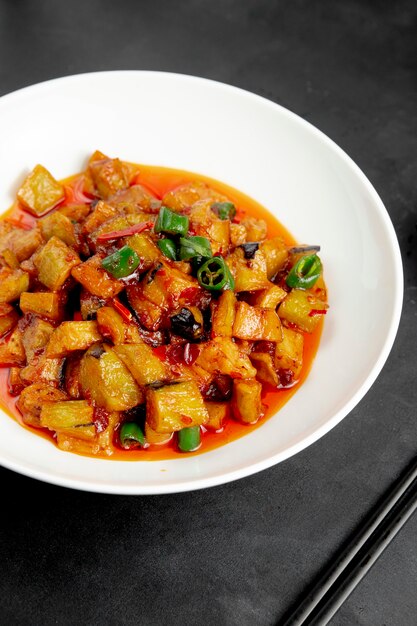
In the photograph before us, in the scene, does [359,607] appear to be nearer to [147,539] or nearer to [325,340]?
[147,539]

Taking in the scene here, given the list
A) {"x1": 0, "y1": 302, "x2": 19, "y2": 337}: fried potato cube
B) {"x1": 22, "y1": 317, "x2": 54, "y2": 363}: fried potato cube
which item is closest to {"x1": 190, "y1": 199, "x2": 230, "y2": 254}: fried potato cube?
{"x1": 22, "y1": 317, "x2": 54, "y2": 363}: fried potato cube

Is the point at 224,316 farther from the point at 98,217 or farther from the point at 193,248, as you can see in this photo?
the point at 98,217

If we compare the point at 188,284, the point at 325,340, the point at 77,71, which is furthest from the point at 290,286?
the point at 77,71

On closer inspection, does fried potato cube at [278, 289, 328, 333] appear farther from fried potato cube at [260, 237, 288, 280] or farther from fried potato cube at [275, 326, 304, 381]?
fried potato cube at [260, 237, 288, 280]

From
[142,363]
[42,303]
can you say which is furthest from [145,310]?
[42,303]

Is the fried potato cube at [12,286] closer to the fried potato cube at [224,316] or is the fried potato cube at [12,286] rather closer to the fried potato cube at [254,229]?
the fried potato cube at [224,316]

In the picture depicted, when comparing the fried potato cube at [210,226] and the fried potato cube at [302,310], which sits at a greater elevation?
the fried potato cube at [210,226]

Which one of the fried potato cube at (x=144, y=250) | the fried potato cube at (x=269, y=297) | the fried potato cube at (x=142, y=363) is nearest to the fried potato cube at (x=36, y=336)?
the fried potato cube at (x=142, y=363)
